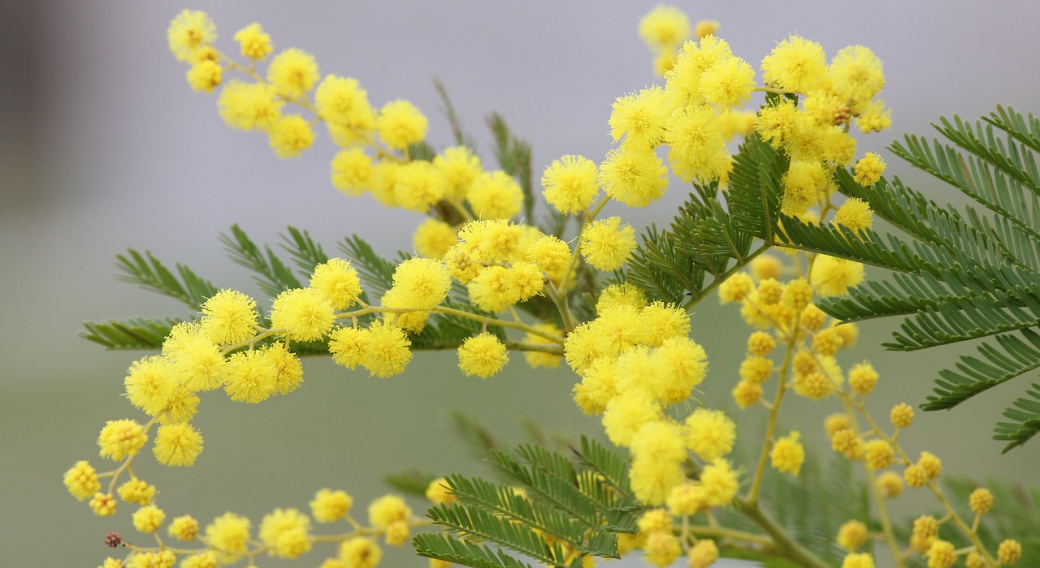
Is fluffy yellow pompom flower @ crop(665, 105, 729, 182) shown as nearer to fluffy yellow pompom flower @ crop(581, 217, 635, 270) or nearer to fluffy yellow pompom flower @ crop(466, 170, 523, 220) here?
fluffy yellow pompom flower @ crop(581, 217, 635, 270)

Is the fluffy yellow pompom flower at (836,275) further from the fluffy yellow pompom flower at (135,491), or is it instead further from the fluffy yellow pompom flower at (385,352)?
the fluffy yellow pompom flower at (135,491)

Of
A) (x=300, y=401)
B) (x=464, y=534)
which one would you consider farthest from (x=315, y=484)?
(x=464, y=534)

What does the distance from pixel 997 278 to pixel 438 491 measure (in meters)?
0.30

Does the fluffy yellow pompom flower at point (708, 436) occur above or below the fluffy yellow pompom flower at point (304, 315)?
below

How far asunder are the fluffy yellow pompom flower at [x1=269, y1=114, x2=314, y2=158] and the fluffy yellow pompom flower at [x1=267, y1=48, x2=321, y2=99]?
15 mm

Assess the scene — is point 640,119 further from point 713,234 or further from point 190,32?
point 190,32

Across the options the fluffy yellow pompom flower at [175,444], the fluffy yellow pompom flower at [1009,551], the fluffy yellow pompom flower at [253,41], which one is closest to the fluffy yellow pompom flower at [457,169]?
the fluffy yellow pompom flower at [253,41]

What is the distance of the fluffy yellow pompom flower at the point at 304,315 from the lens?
1.08 feet

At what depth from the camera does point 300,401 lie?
1.57 metres

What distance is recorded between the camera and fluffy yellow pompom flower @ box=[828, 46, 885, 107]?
0.33 metres

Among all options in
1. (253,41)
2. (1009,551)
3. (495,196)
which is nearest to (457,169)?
(495,196)

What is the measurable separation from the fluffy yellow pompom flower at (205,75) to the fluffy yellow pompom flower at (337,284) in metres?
0.16

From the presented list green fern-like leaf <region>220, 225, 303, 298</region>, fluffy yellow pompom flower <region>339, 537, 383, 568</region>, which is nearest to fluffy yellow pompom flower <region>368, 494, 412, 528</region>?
fluffy yellow pompom flower <region>339, 537, 383, 568</region>

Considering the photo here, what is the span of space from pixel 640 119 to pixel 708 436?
133 mm
